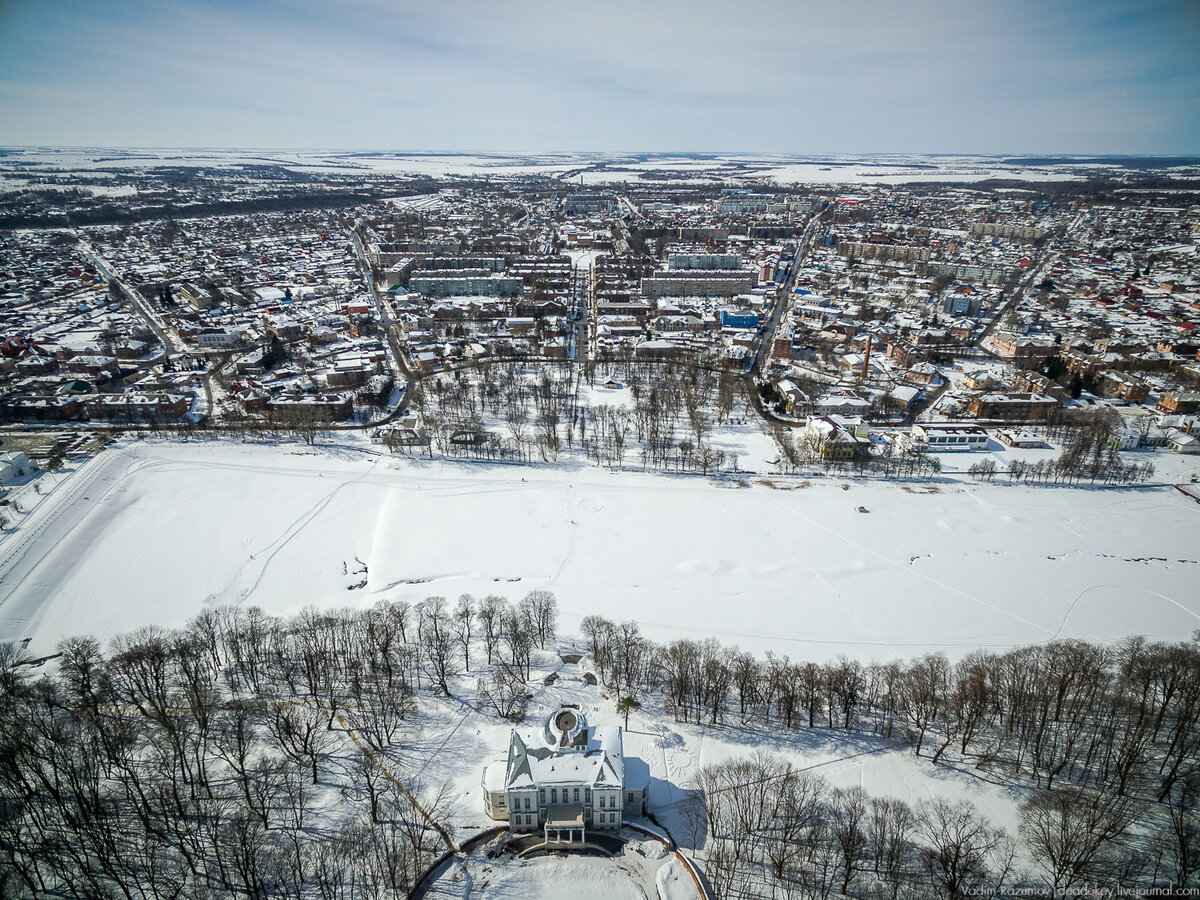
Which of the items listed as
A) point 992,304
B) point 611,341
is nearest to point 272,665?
point 611,341

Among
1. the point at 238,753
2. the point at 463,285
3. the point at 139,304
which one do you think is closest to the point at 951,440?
the point at 238,753

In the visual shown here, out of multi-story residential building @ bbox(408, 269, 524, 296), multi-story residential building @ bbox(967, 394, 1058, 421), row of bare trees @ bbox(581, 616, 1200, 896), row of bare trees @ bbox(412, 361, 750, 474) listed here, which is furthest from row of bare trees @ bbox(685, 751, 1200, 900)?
multi-story residential building @ bbox(408, 269, 524, 296)

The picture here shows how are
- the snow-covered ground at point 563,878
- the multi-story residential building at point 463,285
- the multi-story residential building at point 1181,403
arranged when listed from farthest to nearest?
the multi-story residential building at point 463,285 → the multi-story residential building at point 1181,403 → the snow-covered ground at point 563,878

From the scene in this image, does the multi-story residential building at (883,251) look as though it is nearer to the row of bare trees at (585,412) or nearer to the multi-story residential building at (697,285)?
the multi-story residential building at (697,285)

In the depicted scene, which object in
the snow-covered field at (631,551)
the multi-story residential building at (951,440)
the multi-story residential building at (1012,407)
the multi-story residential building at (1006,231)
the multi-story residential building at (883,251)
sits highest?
the multi-story residential building at (1006,231)

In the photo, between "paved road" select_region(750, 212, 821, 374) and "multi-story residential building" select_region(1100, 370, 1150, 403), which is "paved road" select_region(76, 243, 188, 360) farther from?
"multi-story residential building" select_region(1100, 370, 1150, 403)

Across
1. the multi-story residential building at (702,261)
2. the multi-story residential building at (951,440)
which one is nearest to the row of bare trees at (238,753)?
the multi-story residential building at (951,440)

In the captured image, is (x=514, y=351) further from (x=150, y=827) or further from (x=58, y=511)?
(x=150, y=827)
